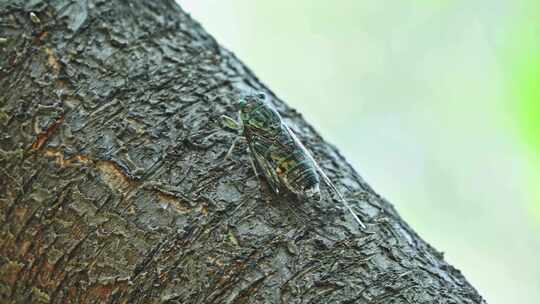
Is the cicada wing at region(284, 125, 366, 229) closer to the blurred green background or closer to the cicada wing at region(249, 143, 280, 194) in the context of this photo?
the cicada wing at region(249, 143, 280, 194)

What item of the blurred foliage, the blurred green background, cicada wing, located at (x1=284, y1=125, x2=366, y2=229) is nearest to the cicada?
cicada wing, located at (x1=284, y1=125, x2=366, y2=229)

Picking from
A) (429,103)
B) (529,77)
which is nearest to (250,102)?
(529,77)

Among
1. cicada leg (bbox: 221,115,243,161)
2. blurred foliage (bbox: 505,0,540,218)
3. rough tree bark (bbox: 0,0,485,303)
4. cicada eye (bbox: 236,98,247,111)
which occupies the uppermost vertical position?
blurred foliage (bbox: 505,0,540,218)

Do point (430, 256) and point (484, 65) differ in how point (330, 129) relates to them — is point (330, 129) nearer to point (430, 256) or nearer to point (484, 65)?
point (484, 65)

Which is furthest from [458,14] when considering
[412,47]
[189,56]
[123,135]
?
[123,135]

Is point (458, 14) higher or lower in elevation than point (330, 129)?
higher

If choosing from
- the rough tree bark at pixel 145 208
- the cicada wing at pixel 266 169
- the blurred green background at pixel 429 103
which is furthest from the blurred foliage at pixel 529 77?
the cicada wing at pixel 266 169
